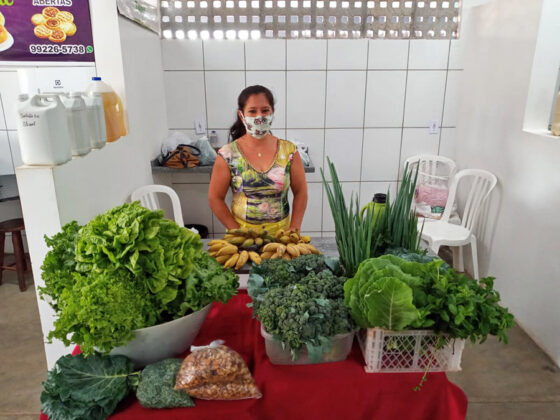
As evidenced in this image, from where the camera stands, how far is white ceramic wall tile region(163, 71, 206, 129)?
3.31m

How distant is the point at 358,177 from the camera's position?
3.61 m

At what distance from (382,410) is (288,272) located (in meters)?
0.42

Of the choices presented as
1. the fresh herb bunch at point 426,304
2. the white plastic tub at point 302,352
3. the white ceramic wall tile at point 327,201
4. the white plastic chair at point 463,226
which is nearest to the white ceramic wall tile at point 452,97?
the white plastic chair at point 463,226

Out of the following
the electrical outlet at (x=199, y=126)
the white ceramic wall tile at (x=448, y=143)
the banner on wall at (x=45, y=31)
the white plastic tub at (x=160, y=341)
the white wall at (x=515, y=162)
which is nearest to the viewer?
the white plastic tub at (x=160, y=341)

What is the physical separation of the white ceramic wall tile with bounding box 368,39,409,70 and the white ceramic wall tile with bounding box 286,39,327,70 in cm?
38

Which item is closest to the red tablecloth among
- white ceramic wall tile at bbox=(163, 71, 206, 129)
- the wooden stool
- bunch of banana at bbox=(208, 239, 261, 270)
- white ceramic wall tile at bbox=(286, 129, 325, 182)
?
bunch of banana at bbox=(208, 239, 261, 270)

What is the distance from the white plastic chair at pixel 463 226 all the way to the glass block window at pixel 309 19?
1.19 m

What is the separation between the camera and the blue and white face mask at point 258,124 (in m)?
2.01

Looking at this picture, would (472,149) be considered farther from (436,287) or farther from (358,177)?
(436,287)

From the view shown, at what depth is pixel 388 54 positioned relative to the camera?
3.30 meters

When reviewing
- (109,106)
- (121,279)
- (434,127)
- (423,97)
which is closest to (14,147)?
(109,106)

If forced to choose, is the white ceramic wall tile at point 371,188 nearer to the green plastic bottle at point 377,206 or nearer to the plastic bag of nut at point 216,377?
the green plastic bottle at point 377,206

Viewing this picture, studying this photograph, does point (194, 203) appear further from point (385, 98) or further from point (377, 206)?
point (377, 206)

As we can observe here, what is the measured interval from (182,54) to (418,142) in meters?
2.05
